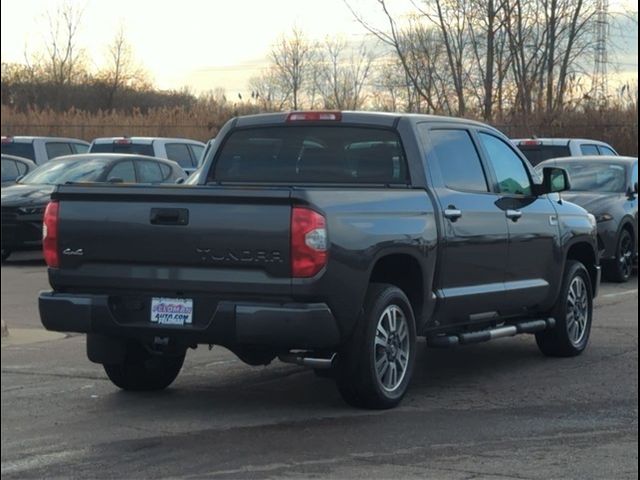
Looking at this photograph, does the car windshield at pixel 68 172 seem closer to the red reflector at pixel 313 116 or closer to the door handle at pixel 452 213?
the red reflector at pixel 313 116

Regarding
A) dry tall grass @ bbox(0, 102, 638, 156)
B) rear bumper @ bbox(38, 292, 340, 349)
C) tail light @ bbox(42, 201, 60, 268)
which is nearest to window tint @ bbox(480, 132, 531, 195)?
rear bumper @ bbox(38, 292, 340, 349)

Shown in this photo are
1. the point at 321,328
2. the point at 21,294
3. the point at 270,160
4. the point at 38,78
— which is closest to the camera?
the point at 321,328

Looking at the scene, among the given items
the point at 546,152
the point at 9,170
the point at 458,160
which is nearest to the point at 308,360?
the point at 458,160

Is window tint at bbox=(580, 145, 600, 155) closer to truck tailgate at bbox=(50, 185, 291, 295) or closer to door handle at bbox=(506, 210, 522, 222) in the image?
door handle at bbox=(506, 210, 522, 222)

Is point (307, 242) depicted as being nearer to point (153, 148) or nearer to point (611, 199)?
point (611, 199)

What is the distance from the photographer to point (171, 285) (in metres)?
→ 8.10

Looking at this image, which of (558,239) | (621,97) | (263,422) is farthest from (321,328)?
→ (621,97)

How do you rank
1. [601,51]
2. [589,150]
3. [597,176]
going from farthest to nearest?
[589,150] < [597,176] < [601,51]

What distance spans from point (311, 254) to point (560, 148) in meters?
11.2

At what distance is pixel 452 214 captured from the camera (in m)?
9.12

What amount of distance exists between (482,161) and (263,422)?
3.04m

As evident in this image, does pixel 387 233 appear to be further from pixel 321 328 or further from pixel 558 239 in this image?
pixel 558 239

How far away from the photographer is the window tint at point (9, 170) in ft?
73.0

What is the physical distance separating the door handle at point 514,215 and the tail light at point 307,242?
253cm
